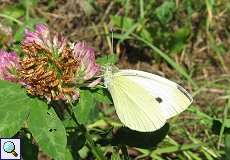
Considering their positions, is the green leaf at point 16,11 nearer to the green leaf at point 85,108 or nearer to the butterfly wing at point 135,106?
the butterfly wing at point 135,106

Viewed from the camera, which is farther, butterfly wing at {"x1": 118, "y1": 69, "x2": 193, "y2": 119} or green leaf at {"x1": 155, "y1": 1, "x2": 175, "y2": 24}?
green leaf at {"x1": 155, "y1": 1, "x2": 175, "y2": 24}

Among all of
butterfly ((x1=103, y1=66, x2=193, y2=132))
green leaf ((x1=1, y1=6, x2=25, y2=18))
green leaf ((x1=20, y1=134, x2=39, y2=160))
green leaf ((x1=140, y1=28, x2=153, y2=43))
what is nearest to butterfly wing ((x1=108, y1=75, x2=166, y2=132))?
butterfly ((x1=103, y1=66, x2=193, y2=132))

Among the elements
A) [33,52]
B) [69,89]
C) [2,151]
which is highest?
[33,52]

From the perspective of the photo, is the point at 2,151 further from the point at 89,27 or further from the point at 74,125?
the point at 89,27

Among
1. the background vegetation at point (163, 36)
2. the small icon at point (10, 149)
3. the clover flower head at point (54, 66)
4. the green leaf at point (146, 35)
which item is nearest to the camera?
the clover flower head at point (54, 66)

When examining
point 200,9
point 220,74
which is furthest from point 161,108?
point 200,9

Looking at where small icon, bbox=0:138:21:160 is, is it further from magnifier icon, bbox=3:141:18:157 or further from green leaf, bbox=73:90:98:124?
green leaf, bbox=73:90:98:124

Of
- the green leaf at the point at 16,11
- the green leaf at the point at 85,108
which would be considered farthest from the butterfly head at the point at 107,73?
the green leaf at the point at 16,11
